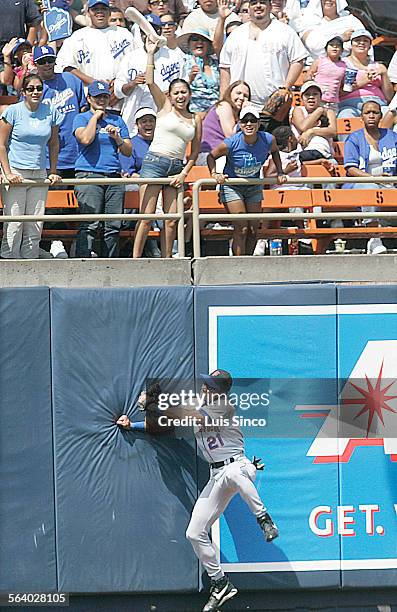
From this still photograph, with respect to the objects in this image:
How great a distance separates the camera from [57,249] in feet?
34.7

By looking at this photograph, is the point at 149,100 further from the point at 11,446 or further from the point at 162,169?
the point at 11,446

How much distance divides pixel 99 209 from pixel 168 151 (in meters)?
0.80

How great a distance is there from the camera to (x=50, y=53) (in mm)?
10586

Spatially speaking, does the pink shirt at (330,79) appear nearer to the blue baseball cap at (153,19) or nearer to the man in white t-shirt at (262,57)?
the man in white t-shirt at (262,57)

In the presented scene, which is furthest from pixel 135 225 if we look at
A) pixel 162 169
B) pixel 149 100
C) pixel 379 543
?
pixel 379 543

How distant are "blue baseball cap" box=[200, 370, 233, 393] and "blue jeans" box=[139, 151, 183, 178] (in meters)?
1.89

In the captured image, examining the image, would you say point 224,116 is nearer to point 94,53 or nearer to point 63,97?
point 63,97

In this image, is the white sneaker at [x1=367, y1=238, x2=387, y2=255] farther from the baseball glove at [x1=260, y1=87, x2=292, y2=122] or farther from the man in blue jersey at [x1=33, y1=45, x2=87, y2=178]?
the man in blue jersey at [x1=33, y1=45, x2=87, y2=178]

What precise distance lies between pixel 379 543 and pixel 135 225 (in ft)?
11.9

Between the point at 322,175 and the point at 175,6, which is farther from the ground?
the point at 175,6

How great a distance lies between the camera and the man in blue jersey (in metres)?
10.5

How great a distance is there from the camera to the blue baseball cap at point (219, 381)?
8.99 m

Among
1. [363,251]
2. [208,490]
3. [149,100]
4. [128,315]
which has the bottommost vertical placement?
[208,490]

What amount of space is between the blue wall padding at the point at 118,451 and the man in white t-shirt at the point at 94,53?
3.46m
